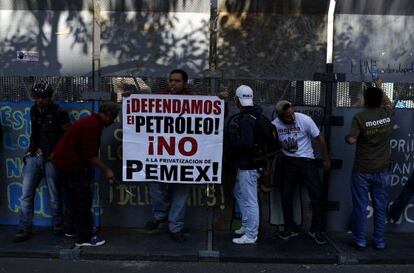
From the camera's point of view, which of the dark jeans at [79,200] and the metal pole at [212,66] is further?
the metal pole at [212,66]

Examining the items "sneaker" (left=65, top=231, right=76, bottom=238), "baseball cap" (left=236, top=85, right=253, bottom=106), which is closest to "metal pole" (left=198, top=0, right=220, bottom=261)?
"baseball cap" (left=236, top=85, right=253, bottom=106)

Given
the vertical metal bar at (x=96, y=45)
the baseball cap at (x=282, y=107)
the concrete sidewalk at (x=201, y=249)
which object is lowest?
Result: the concrete sidewalk at (x=201, y=249)

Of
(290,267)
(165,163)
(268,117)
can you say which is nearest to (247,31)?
(268,117)

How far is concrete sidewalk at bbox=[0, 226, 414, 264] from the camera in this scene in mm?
5766

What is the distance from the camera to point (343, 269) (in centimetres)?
561

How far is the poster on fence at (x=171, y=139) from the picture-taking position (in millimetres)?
6281

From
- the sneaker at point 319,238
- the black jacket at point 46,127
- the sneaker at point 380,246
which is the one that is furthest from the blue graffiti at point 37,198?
the sneaker at point 380,246

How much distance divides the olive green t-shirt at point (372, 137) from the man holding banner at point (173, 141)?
158cm

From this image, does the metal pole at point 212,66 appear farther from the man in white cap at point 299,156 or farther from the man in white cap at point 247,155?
the man in white cap at point 299,156

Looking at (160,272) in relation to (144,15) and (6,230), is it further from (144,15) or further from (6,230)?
(144,15)

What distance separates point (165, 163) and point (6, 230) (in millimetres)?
2194

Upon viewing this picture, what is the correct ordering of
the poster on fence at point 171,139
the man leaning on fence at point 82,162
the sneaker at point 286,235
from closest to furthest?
1. the man leaning on fence at point 82,162
2. the poster on fence at point 171,139
3. the sneaker at point 286,235

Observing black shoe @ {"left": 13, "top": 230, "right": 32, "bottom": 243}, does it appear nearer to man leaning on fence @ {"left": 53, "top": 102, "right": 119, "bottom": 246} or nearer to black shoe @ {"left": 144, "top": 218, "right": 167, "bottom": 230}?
man leaning on fence @ {"left": 53, "top": 102, "right": 119, "bottom": 246}

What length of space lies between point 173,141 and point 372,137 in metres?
2.28
